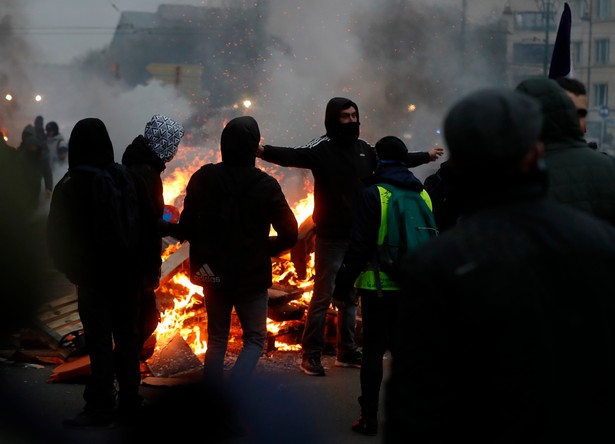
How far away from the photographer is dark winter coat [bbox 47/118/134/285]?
518 centimetres

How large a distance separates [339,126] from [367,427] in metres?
2.16

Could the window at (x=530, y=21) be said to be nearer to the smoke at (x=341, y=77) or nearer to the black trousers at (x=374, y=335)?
the smoke at (x=341, y=77)

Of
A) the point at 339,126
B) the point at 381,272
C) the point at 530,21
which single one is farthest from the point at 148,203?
the point at 530,21

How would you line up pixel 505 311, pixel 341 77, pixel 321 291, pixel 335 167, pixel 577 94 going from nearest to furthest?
pixel 505 311 → pixel 577 94 → pixel 335 167 → pixel 321 291 → pixel 341 77

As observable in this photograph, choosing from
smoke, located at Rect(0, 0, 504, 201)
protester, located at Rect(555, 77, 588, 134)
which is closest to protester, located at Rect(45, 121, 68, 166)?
smoke, located at Rect(0, 0, 504, 201)

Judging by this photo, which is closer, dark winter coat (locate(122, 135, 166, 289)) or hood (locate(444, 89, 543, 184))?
hood (locate(444, 89, 543, 184))

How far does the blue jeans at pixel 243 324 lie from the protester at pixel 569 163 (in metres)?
2.28

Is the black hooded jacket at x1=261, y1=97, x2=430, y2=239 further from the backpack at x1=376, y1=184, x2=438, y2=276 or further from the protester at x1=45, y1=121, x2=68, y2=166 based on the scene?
the protester at x1=45, y1=121, x2=68, y2=166

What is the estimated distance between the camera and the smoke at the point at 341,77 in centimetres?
1595

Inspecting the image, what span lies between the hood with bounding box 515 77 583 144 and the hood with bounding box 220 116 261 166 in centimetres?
210

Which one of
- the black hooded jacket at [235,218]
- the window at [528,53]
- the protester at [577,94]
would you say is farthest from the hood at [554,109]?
the window at [528,53]

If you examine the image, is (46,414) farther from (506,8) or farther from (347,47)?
(506,8)

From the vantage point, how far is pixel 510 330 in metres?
2.05

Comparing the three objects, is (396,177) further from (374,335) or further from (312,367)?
(312,367)
